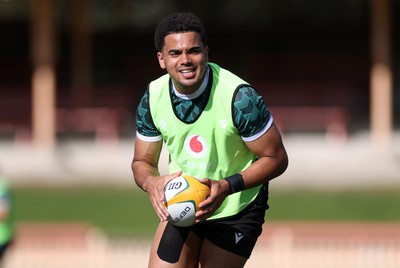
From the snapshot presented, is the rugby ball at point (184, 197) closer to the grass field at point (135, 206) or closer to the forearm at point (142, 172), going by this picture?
the forearm at point (142, 172)

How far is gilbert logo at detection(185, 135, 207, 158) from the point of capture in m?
6.63

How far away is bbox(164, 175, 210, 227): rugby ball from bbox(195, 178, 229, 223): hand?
0.04 meters

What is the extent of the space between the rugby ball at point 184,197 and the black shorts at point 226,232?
393 millimetres

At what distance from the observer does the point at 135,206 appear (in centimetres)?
2003

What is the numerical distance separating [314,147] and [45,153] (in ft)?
18.1

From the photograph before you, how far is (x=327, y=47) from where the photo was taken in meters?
29.6

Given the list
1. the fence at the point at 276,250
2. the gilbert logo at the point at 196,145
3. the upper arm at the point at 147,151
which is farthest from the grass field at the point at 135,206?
the gilbert logo at the point at 196,145

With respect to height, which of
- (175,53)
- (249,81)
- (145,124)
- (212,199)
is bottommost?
(212,199)

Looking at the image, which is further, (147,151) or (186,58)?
(147,151)

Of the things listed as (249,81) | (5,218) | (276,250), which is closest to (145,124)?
(5,218)

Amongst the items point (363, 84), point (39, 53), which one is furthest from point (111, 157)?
point (363, 84)

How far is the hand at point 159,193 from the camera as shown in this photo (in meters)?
6.41

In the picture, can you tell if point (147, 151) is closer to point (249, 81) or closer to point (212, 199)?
point (212, 199)

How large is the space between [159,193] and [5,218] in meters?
4.97
